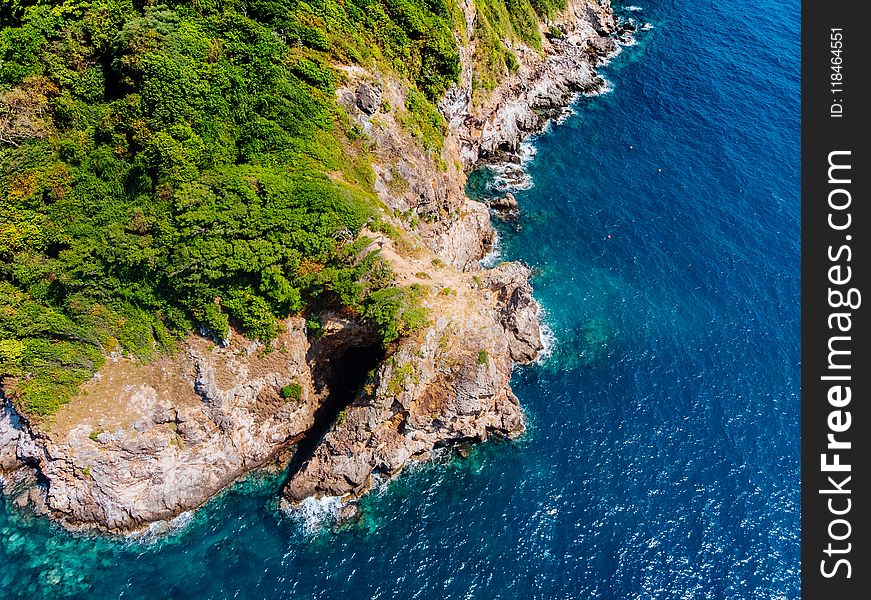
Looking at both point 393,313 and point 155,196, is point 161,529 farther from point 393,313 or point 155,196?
point 155,196

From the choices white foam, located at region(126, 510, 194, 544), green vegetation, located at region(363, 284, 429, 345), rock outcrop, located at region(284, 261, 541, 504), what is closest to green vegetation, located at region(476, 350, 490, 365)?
rock outcrop, located at region(284, 261, 541, 504)

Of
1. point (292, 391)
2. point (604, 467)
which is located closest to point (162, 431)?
point (292, 391)

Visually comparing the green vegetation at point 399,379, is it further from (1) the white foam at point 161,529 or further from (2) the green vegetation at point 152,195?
(1) the white foam at point 161,529

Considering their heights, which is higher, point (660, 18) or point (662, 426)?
point (660, 18)

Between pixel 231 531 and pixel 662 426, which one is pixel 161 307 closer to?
pixel 231 531

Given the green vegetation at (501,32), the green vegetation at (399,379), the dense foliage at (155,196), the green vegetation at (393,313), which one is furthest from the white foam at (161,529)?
the green vegetation at (501,32)
